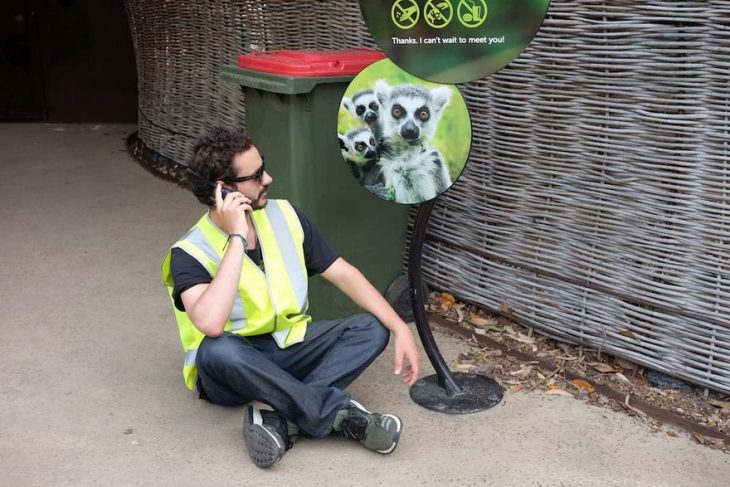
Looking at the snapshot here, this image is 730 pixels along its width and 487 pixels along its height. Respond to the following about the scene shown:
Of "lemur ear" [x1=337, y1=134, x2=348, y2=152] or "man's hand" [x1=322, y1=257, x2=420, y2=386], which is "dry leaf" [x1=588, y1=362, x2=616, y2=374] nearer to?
"man's hand" [x1=322, y1=257, x2=420, y2=386]

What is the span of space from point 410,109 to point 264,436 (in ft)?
4.42

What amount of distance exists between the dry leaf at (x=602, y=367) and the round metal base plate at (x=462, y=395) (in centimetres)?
44

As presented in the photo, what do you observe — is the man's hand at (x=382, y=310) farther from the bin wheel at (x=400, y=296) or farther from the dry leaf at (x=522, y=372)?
the bin wheel at (x=400, y=296)

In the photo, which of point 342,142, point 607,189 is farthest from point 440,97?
point 607,189

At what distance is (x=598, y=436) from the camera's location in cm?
345

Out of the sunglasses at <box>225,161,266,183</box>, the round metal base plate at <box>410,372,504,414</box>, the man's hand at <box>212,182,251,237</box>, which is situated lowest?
the round metal base plate at <box>410,372,504,414</box>

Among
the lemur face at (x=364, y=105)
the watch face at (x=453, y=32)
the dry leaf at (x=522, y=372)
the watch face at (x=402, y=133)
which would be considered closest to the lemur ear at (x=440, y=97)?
the watch face at (x=402, y=133)

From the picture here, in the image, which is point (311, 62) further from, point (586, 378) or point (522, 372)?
point (586, 378)

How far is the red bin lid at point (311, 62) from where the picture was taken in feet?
12.8

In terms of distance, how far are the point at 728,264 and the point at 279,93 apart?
198 cm

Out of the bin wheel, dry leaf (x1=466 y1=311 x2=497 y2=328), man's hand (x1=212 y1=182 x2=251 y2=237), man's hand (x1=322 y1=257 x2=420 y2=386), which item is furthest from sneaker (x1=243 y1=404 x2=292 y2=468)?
dry leaf (x1=466 y1=311 x2=497 y2=328)

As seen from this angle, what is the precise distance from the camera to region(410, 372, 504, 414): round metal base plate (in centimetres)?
366

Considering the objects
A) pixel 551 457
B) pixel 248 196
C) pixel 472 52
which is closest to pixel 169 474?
pixel 248 196

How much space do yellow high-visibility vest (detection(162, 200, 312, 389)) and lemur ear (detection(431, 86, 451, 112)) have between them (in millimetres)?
678
